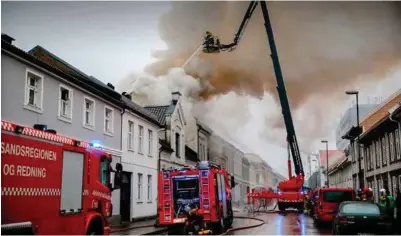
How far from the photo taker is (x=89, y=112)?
21.2 meters

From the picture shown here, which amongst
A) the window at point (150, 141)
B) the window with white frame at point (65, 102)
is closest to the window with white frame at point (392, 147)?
the window at point (150, 141)

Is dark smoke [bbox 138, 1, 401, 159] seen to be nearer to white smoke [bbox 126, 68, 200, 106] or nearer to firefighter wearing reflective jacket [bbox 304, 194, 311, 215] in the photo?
white smoke [bbox 126, 68, 200, 106]

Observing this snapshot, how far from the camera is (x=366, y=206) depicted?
15.5 metres

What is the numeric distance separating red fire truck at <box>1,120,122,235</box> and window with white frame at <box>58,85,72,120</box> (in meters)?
8.34

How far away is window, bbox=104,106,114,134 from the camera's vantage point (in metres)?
22.8

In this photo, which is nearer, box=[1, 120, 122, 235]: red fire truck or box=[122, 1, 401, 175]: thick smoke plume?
box=[1, 120, 122, 235]: red fire truck

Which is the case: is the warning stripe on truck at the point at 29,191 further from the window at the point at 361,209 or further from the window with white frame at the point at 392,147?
the window with white frame at the point at 392,147

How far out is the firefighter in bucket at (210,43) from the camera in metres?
22.4

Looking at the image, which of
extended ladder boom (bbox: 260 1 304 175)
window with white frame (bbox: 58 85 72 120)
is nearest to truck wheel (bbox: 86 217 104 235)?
window with white frame (bbox: 58 85 72 120)

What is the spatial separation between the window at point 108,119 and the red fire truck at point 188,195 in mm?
5718

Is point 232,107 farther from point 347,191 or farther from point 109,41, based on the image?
point 109,41

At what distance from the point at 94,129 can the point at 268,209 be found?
20.5 m

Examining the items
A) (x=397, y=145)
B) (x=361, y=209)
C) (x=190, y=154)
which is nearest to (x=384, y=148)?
(x=397, y=145)

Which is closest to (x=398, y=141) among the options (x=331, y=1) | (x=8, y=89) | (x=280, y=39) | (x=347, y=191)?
(x=347, y=191)
